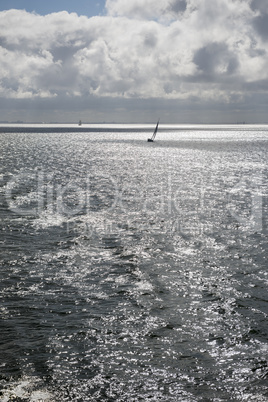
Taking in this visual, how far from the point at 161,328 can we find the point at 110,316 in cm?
256

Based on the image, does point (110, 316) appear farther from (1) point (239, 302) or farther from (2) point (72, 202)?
(2) point (72, 202)

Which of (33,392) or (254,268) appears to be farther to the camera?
(254,268)

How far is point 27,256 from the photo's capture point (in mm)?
28422

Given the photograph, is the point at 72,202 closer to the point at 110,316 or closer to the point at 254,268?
the point at 254,268

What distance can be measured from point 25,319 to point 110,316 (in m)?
3.90

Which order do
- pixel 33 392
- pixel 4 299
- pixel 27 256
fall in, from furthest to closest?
pixel 27 256
pixel 4 299
pixel 33 392

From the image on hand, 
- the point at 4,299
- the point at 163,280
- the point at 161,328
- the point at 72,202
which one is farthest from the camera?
the point at 72,202

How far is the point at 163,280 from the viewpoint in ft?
79.9

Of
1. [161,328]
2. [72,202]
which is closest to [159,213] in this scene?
[72,202]

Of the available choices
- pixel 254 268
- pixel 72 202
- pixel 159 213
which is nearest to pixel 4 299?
pixel 254 268

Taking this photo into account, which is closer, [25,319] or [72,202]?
[25,319]

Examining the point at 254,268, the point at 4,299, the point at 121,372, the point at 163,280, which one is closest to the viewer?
the point at 121,372

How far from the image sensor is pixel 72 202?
167ft

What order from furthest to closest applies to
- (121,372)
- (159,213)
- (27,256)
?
(159,213) < (27,256) < (121,372)
